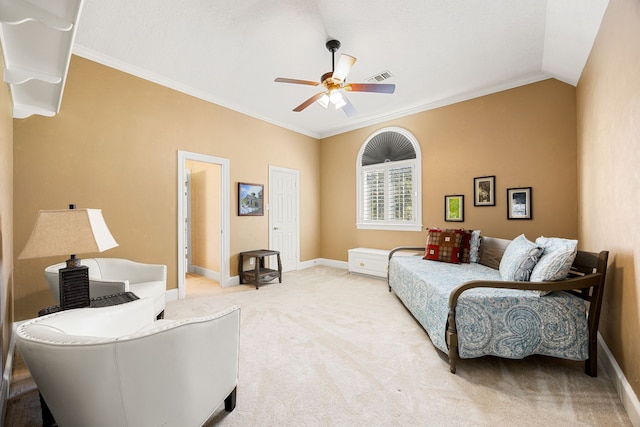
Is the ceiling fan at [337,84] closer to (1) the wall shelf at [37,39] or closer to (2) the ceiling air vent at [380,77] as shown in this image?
(2) the ceiling air vent at [380,77]

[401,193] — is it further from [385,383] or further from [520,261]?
[385,383]

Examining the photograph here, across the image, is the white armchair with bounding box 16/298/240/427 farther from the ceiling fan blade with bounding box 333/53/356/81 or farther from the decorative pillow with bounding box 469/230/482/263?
the decorative pillow with bounding box 469/230/482/263

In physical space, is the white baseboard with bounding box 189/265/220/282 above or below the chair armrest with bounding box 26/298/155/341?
below

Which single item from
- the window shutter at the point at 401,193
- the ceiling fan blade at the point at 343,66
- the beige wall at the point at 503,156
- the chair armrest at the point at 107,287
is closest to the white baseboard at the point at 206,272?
the chair armrest at the point at 107,287

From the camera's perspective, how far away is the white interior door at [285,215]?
5.29 meters

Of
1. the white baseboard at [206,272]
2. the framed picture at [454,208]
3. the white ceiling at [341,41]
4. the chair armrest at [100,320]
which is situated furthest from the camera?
the white baseboard at [206,272]

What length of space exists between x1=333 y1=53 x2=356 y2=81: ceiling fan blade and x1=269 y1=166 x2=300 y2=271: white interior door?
2.81 metres

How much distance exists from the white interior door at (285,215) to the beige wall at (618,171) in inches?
174

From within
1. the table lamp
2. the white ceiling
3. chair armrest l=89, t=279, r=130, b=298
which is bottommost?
chair armrest l=89, t=279, r=130, b=298

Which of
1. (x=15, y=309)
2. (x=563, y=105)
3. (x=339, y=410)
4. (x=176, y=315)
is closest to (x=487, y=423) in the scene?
(x=339, y=410)

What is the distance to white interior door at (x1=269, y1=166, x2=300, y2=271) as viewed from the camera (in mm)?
5285

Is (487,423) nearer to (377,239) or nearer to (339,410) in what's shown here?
(339,410)

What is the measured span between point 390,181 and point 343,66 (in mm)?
2973

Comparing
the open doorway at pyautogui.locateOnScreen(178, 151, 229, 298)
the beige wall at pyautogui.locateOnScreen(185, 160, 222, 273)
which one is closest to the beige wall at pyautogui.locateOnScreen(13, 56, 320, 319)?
the open doorway at pyautogui.locateOnScreen(178, 151, 229, 298)
